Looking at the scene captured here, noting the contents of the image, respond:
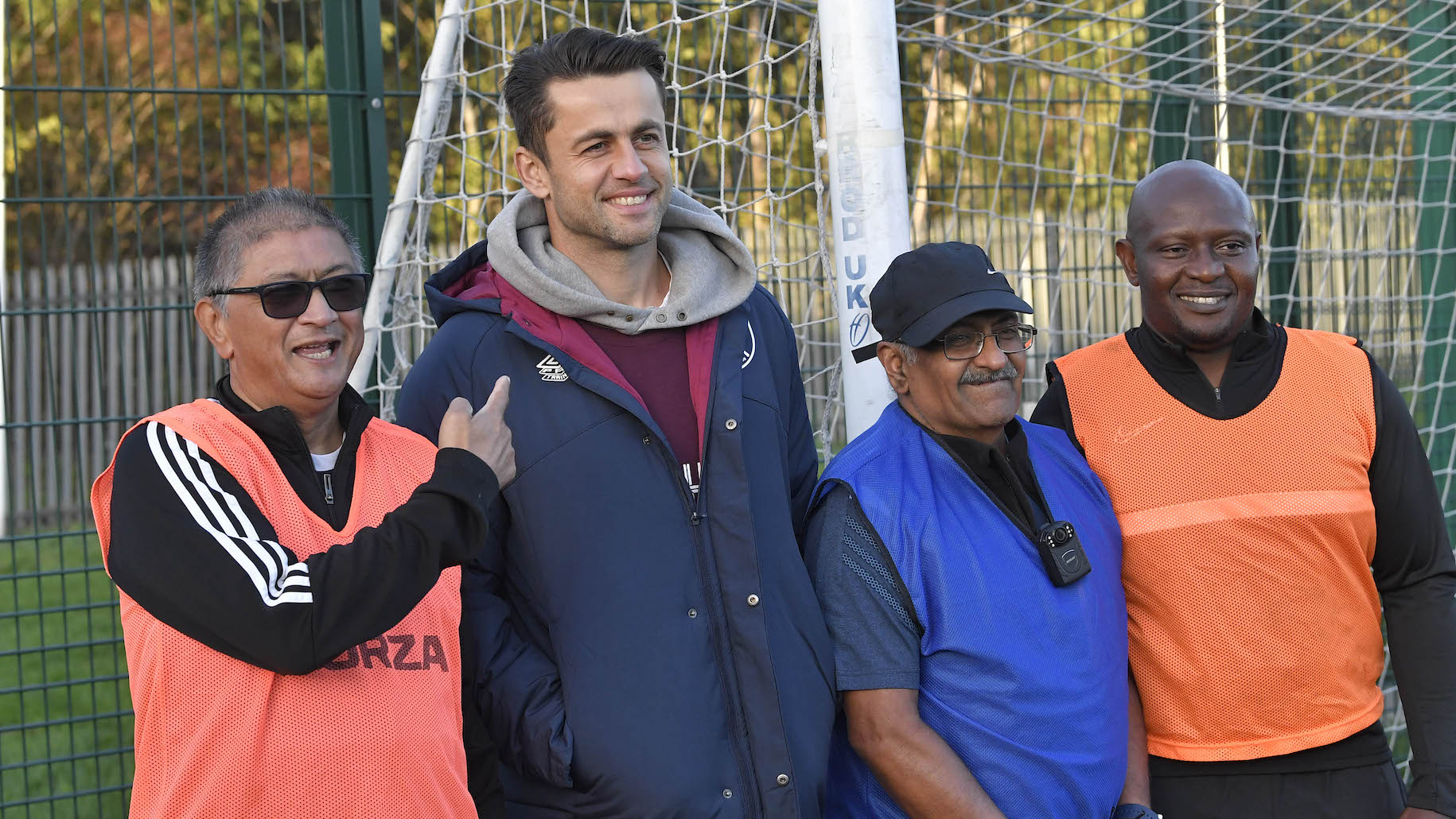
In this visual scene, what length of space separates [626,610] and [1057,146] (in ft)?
10.5

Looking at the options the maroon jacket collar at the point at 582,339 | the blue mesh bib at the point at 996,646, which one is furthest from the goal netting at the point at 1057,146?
the blue mesh bib at the point at 996,646

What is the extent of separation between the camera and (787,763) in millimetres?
2373

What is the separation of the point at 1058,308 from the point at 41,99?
11.1ft

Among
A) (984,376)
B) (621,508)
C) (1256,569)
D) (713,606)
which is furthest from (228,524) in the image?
(1256,569)

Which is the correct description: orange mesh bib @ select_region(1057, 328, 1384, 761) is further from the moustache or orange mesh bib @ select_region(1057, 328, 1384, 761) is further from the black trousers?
the moustache

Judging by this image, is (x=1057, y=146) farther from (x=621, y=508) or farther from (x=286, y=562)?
(x=286, y=562)

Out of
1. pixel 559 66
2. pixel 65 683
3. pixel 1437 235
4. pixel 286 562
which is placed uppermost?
pixel 559 66

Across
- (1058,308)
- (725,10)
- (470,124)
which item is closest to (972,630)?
(725,10)

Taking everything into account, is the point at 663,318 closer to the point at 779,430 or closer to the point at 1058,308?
the point at 779,430

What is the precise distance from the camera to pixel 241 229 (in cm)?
221

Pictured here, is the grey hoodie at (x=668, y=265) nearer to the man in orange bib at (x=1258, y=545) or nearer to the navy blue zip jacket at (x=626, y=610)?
the navy blue zip jacket at (x=626, y=610)

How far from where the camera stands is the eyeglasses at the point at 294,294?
A: 2172 mm

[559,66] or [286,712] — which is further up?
[559,66]

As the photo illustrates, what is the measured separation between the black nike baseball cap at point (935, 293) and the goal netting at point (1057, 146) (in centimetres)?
114
